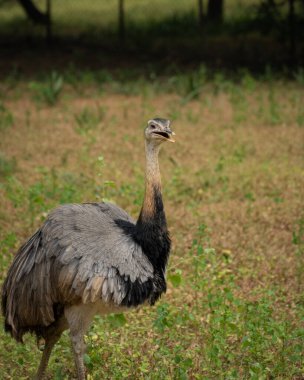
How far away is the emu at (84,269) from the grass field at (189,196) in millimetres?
275

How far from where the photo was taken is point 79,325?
468 cm

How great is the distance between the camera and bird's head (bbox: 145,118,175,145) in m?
4.79

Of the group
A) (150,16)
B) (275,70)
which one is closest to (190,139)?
(275,70)

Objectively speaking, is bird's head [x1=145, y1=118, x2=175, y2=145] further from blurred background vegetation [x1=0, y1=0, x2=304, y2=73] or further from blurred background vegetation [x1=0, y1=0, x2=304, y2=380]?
blurred background vegetation [x1=0, y1=0, x2=304, y2=73]

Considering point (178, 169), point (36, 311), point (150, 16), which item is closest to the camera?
point (36, 311)

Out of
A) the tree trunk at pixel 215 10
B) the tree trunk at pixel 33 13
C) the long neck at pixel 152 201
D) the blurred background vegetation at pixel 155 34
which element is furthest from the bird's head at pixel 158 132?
the tree trunk at pixel 215 10

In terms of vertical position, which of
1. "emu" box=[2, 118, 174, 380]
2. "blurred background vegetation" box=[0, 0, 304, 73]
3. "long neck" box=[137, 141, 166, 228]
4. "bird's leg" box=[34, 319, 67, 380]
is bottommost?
"bird's leg" box=[34, 319, 67, 380]

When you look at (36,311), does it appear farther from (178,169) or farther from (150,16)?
(150,16)

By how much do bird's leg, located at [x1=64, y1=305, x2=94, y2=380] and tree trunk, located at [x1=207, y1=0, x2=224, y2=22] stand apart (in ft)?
43.4

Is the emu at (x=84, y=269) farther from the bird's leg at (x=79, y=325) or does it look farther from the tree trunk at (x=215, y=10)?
the tree trunk at (x=215, y=10)

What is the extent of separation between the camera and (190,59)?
587 inches

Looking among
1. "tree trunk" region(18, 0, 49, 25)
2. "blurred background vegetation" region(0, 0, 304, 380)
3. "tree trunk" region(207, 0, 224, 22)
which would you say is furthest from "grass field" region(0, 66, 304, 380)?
"tree trunk" region(207, 0, 224, 22)

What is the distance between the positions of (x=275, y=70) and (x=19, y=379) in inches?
388

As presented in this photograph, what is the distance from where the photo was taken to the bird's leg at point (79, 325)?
15.3 ft
